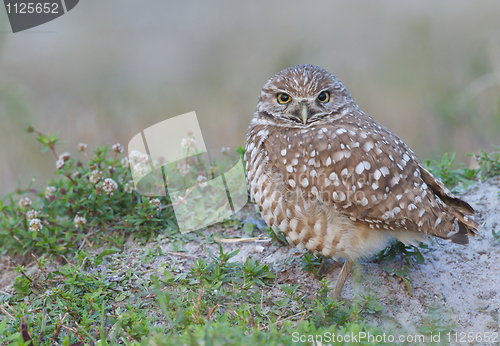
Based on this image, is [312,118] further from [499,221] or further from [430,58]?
[430,58]

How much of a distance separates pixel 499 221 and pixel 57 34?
8.58m

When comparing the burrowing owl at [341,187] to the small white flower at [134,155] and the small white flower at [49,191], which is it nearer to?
the small white flower at [134,155]

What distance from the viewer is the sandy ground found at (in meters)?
→ 2.74

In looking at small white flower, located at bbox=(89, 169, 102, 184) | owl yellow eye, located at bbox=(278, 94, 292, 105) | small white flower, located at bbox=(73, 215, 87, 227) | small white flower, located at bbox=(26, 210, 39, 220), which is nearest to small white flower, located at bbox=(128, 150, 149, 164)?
small white flower, located at bbox=(89, 169, 102, 184)

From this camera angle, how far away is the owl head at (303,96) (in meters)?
3.13

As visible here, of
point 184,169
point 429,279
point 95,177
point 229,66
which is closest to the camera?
point 429,279

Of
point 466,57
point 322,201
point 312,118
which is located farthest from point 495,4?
point 322,201

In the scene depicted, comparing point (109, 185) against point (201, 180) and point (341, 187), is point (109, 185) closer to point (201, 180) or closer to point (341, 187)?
point (201, 180)

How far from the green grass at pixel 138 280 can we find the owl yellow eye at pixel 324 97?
3.74 ft

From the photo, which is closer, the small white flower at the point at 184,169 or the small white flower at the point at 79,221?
the small white flower at the point at 79,221

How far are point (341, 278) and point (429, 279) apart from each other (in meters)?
0.68

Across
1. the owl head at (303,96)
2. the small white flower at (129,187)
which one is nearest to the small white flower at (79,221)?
the small white flower at (129,187)

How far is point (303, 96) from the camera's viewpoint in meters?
3.15

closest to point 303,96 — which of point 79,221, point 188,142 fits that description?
point 188,142
